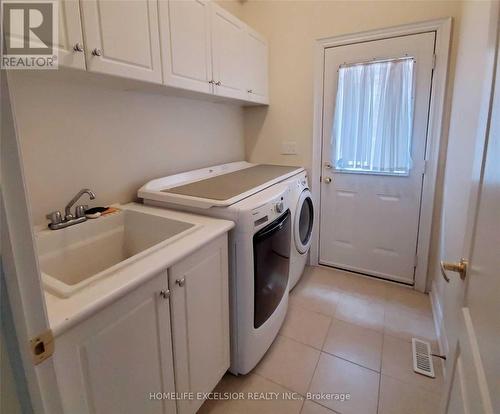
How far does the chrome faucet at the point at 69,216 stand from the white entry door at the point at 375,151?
6.58 ft

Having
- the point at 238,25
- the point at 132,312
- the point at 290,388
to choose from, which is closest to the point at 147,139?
the point at 238,25

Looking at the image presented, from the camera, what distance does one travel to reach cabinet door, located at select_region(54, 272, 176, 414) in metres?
0.78

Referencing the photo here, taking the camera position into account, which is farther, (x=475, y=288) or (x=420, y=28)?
(x=420, y=28)

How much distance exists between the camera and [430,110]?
216cm

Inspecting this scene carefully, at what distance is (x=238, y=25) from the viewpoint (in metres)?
2.17

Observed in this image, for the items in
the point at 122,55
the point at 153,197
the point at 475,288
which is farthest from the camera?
the point at 153,197

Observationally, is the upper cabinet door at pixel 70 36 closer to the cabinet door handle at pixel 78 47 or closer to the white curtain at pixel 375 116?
the cabinet door handle at pixel 78 47

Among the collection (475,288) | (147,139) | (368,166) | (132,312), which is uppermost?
(147,139)

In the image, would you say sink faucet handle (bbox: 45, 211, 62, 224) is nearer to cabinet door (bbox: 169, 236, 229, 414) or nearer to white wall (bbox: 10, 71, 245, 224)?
white wall (bbox: 10, 71, 245, 224)

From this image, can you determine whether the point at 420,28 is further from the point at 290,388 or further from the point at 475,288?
the point at 290,388

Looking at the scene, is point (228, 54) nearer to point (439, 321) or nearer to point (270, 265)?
point (270, 265)

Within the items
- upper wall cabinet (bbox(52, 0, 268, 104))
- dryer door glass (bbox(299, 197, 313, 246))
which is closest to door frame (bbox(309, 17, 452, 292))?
dryer door glass (bbox(299, 197, 313, 246))

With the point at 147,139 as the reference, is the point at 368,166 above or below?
below

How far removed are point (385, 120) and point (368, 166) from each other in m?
0.39
